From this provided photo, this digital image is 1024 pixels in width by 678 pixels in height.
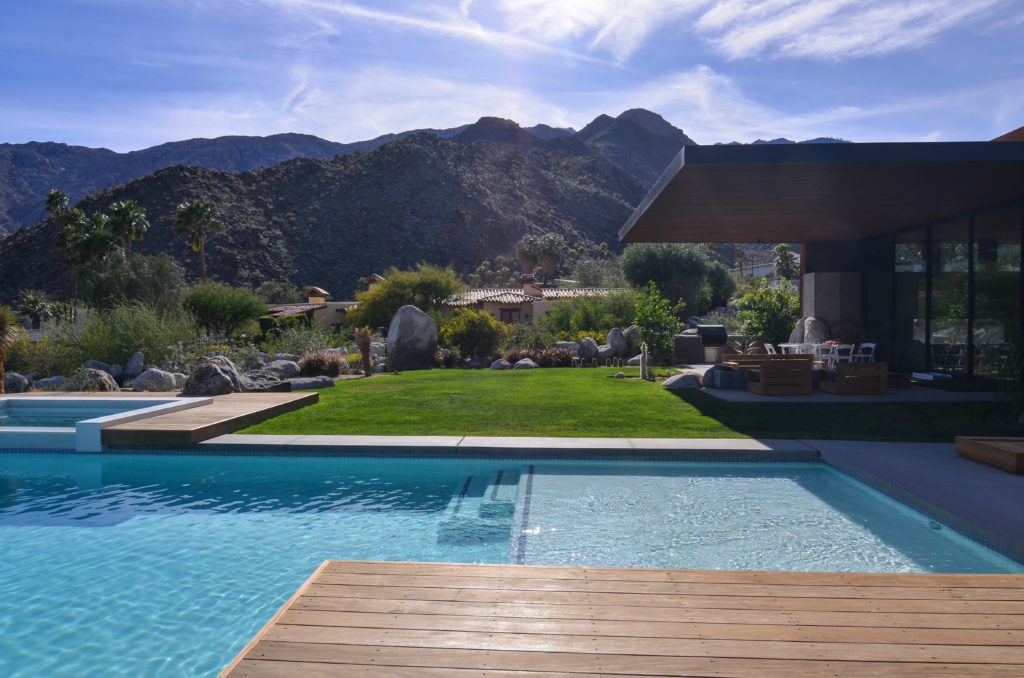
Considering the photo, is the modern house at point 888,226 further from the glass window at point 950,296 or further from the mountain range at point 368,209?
the mountain range at point 368,209

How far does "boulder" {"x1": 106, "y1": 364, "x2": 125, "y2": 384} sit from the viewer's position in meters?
15.5

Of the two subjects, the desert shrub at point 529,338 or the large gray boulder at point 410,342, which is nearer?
the large gray boulder at point 410,342

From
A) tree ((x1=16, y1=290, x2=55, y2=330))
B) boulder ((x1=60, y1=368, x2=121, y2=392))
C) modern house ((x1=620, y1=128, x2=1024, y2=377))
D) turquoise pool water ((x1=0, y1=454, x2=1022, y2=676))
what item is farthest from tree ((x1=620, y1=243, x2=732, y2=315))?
tree ((x1=16, y1=290, x2=55, y2=330))

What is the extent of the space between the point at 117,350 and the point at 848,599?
1725cm

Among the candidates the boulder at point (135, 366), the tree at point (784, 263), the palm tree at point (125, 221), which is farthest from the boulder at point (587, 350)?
the tree at point (784, 263)

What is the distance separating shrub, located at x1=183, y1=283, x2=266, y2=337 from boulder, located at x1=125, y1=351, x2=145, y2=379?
20.6 ft

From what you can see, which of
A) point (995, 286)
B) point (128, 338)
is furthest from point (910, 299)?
point (128, 338)

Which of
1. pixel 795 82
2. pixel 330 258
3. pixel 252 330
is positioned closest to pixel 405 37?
pixel 252 330

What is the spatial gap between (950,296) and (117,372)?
17601 millimetres

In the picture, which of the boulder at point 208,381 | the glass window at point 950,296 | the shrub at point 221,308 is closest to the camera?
the boulder at point 208,381

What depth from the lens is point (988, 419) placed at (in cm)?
895

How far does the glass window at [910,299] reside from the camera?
13914 mm

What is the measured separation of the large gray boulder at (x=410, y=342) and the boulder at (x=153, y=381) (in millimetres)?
6190

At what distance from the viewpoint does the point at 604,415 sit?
32.2ft
